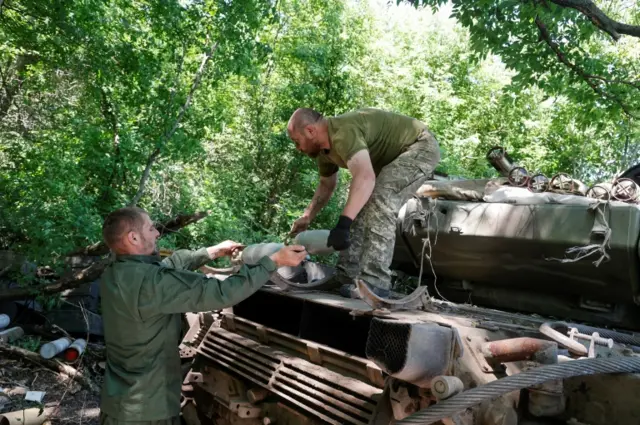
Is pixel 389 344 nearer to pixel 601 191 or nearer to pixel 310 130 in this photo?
pixel 310 130

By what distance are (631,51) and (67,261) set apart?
15688 millimetres

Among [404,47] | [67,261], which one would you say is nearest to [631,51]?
[404,47]

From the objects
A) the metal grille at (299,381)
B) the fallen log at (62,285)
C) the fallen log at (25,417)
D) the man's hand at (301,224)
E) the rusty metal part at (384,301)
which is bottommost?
the fallen log at (25,417)

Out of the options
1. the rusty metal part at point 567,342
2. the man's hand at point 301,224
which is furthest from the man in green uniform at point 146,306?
the man's hand at point 301,224

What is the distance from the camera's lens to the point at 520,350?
250 cm

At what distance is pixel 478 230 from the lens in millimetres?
4852

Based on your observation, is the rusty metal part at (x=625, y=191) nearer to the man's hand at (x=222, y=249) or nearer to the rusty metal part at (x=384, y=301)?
the rusty metal part at (x=384, y=301)

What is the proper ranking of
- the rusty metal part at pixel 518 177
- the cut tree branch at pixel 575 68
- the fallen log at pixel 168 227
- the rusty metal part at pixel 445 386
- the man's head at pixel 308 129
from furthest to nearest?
the fallen log at pixel 168 227, the cut tree branch at pixel 575 68, the rusty metal part at pixel 518 177, the man's head at pixel 308 129, the rusty metal part at pixel 445 386

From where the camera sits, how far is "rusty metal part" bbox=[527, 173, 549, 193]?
4.92 m

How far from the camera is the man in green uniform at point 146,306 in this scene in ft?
9.77

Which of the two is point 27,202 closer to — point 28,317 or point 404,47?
point 28,317

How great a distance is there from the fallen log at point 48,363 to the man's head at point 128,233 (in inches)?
146

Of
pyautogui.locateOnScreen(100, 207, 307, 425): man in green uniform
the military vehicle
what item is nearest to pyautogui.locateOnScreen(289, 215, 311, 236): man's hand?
the military vehicle

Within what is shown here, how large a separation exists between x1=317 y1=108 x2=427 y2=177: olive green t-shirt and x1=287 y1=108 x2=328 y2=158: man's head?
0.21ft
